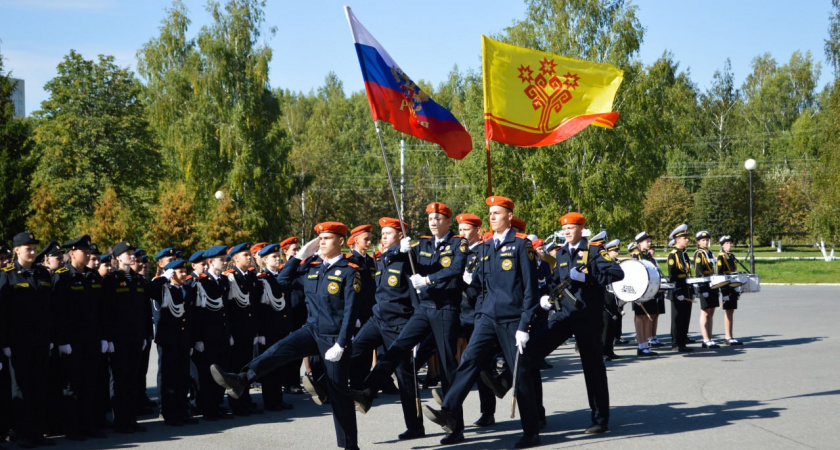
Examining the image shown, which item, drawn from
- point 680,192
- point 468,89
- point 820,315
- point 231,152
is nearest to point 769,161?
point 680,192

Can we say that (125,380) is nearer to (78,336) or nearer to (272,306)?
(78,336)

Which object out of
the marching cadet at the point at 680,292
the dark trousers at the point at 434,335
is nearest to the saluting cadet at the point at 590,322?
the dark trousers at the point at 434,335

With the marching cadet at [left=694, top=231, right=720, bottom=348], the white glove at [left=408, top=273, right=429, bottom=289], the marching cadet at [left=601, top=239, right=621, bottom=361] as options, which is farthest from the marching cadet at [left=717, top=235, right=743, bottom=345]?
the white glove at [left=408, top=273, right=429, bottom=289]

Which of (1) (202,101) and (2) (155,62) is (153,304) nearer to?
(1) (202,101)

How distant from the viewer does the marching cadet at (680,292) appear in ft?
48.1

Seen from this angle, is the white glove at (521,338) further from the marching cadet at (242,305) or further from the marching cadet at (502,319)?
the marching cadet at (242,305)

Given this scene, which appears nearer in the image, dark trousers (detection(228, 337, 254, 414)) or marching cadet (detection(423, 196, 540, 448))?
marching cadet (detection(423, 196, 540, 448))

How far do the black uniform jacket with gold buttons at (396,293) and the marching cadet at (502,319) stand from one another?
78 centimetres

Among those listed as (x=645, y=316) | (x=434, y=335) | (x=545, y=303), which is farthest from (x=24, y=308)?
(x=645, y=316)

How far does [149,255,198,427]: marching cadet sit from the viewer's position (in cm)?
921

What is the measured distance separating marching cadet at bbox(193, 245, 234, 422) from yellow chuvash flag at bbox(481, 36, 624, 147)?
3.60m

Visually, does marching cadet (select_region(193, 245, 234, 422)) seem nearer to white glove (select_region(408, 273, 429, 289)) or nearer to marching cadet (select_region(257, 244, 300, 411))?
marching cadet (select_region(257, 244, 300, 411))

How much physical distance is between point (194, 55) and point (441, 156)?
3211 cm

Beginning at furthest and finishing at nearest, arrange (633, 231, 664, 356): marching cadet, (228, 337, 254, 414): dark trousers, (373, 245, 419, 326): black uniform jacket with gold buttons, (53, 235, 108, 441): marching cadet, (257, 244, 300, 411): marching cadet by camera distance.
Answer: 1. (633, 231, 664, 356): marching cadet
2. (257, 244, 300, 411): marching cadet
3. (228, 337, 254, 414): dark trousers
4. (53, 235, 108, 441): marching cadet
5. (373, 245, 419, 326): black uniform jacket with gold buttons
